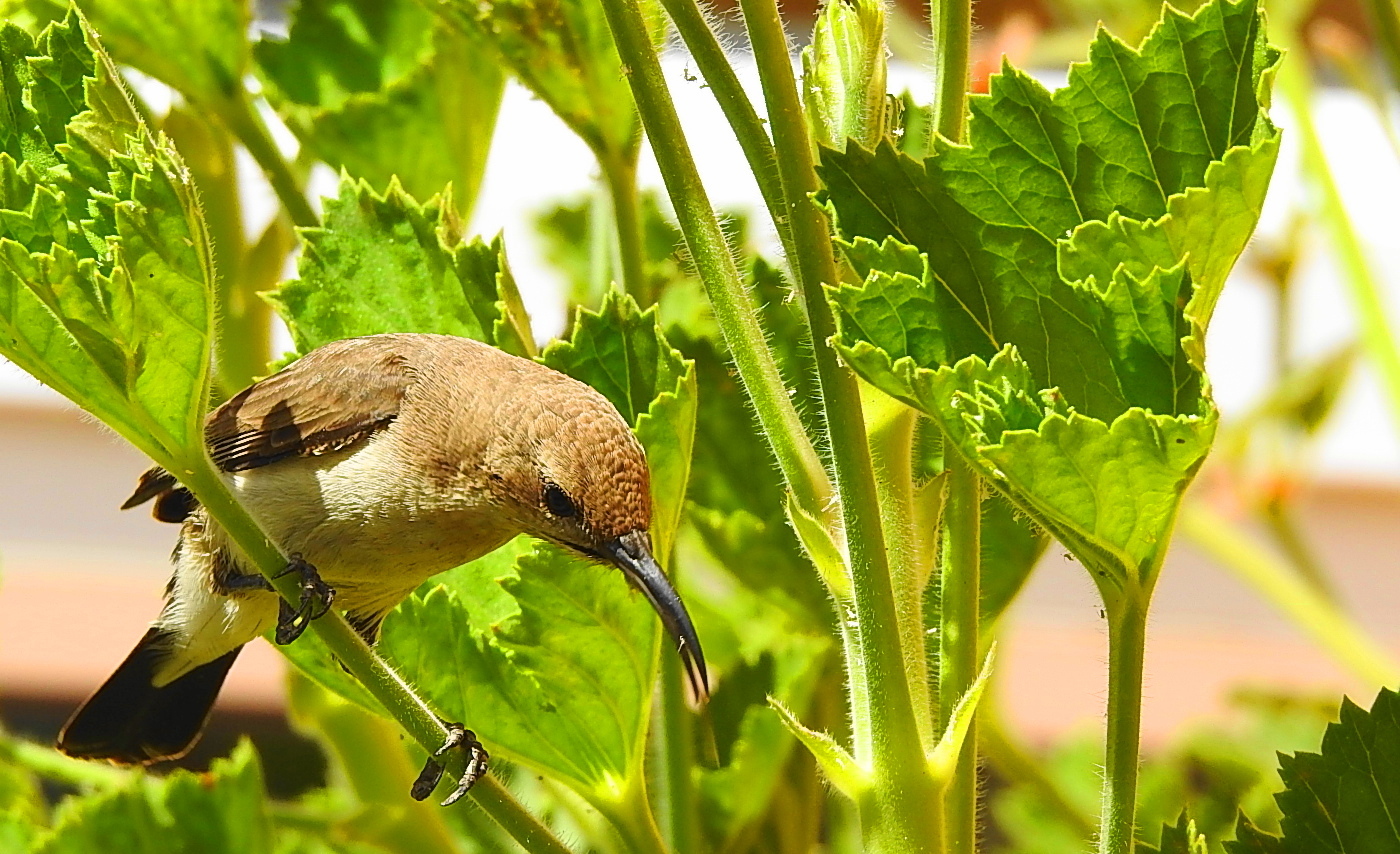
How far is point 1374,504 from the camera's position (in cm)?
235

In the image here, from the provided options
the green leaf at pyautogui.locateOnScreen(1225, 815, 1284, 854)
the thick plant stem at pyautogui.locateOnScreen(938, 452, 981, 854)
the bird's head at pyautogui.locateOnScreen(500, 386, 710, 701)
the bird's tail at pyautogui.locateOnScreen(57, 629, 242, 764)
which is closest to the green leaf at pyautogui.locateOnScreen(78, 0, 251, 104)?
the bird's head at pyautogui.locateOnScreen(500, 386, 710, 701)

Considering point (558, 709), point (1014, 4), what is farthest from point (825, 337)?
point (1014, 4)

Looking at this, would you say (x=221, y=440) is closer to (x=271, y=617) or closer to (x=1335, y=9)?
(x=271, y=617)

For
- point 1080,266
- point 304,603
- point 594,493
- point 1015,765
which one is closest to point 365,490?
point 594,493

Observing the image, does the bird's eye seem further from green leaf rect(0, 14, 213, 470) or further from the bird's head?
green leaf rect(0, 14, 213, 470)

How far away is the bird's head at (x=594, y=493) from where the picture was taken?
0.70m

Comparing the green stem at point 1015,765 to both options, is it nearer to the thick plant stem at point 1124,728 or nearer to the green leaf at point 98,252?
the thick plant stem at point 1124,728

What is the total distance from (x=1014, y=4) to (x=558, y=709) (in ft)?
6.02

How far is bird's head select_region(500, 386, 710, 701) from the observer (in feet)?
2.28

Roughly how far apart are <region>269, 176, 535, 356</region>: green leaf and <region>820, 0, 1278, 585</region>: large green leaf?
241mm

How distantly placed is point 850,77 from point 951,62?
0.05 m

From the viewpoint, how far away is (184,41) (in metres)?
0.83

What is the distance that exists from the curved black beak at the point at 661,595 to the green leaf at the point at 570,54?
0.62ft

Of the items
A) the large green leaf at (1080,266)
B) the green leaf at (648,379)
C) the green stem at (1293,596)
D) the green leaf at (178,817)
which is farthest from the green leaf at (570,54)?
the green stem at (1293,596)
